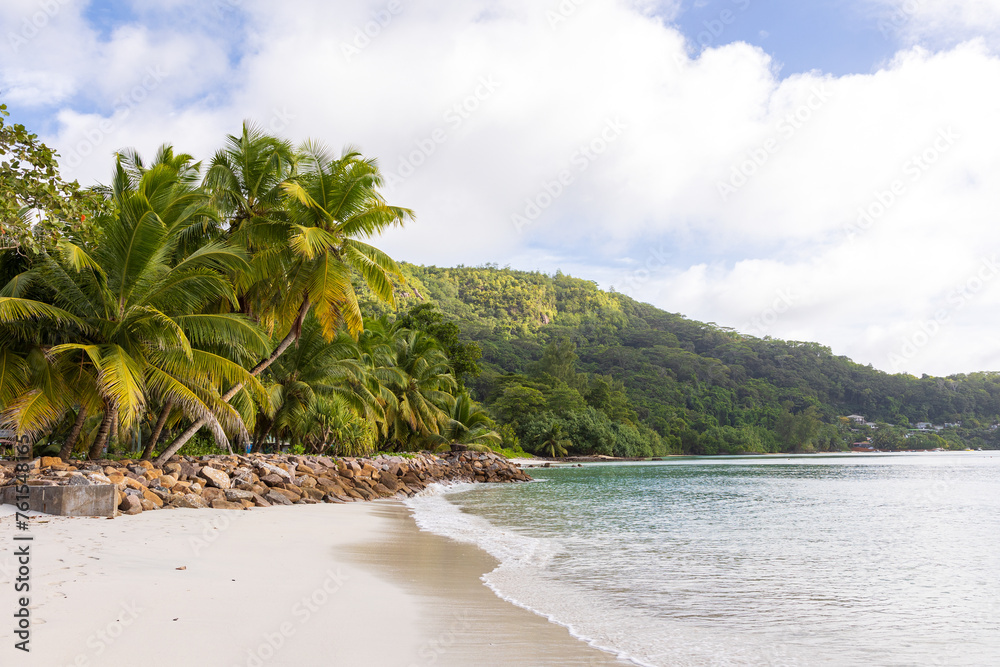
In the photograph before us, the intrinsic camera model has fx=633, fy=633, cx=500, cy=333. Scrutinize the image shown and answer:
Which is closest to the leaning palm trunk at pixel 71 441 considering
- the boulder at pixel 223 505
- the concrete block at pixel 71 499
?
the boulder at pixel 223 505

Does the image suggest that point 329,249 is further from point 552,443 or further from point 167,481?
point 552,443

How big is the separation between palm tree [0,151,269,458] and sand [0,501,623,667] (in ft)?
11.1

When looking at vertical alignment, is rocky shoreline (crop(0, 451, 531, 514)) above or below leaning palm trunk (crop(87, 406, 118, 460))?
below

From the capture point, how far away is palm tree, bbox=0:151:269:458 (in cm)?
1115

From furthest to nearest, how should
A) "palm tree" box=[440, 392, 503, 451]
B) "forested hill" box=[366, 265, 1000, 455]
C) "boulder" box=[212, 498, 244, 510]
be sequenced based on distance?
1. "forested hill" box=[366, 265, 1000, 455]
2. "palm tree" box=[440, 392, 503, 451]
3. "boulder" box=[212, 498, 244, 510]

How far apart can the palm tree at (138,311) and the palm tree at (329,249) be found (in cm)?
175

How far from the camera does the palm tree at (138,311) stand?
36.6 ft

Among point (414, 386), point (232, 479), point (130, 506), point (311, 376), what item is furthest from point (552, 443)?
point (130, 506)

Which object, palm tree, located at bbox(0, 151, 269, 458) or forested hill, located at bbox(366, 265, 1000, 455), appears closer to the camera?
palm tree, located at bbox(0, 151, 269, 458)

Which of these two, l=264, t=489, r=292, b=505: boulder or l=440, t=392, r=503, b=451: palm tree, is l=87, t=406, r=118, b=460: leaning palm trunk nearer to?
l=264, t=489, r=292, b=505: boulder

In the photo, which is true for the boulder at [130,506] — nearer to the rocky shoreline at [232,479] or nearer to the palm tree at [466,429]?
the rocky shoreline at [232,479]

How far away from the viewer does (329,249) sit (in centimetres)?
1516

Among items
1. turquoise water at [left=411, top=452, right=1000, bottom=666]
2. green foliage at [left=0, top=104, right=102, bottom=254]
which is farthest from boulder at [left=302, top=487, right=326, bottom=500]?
green foliage at [left=0, top=104, right=102, bottom=254]

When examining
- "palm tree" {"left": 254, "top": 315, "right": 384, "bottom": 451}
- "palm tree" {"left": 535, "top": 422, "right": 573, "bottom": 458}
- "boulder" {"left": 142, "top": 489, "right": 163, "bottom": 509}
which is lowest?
"palm tree" {"left": 535, "top": 422, "right": 573, "bottom": 458}
